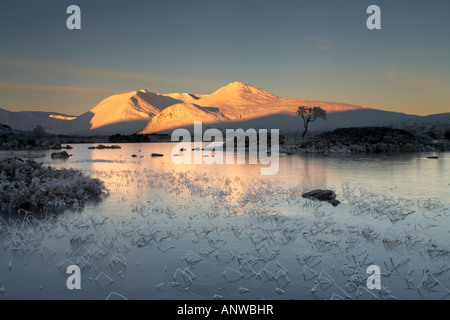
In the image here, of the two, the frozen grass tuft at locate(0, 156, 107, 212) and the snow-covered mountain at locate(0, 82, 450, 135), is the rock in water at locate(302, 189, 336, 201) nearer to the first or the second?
the frozen grass tuft at locate(0, 156, 107, 212)

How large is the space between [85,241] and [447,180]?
16.3 meters

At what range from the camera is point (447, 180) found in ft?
54.6

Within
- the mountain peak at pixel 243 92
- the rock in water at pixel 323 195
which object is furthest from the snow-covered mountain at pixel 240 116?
the rock in water at pixel 323 195

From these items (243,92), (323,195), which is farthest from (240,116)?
(323,195)

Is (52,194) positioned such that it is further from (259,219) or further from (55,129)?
(55,129)

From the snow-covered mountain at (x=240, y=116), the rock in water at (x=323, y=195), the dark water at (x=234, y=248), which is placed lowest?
the dark water at (x=234, y=248)

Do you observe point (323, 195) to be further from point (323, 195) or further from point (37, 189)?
point (37, 189)

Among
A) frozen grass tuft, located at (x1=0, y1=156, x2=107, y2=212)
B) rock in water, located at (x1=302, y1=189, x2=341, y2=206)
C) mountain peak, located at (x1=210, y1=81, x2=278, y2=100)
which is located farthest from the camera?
mountain peak, located at (x1=210, y1=81, x2=278, y2=100)

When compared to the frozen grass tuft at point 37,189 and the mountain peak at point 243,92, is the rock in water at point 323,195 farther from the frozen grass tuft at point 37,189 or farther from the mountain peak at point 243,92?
the mountain peak at point 243,92

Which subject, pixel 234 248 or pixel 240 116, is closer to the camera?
pixel 234 248

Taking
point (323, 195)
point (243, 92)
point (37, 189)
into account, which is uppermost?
point (243, 92)

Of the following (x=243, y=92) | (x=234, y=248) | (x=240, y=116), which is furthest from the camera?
(x=243, y=92)

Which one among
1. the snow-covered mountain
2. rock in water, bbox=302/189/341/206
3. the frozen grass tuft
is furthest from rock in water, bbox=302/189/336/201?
the snow-covered mountain
